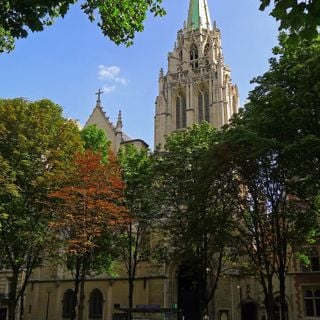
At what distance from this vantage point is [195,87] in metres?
58.0

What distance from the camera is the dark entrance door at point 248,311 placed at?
33.7 meters

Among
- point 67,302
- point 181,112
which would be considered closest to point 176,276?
point 67,302

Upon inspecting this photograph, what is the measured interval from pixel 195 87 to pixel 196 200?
123ft

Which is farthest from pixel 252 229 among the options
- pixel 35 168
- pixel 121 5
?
pixel 121 5

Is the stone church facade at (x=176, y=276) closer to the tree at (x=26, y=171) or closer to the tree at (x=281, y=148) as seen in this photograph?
the tree at (x=26, y=171)

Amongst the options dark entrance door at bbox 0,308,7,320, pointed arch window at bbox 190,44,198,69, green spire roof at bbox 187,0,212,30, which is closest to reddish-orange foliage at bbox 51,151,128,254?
dark entrance door at bbox 0,308,7,320

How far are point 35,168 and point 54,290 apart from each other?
69.5 feet

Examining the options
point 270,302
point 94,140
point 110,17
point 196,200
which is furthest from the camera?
point 94,140

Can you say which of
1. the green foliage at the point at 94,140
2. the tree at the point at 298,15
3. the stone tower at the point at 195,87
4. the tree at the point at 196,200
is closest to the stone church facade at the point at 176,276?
the stone tower at the point at 195,87

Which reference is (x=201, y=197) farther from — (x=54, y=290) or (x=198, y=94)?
(x=198, y=94)

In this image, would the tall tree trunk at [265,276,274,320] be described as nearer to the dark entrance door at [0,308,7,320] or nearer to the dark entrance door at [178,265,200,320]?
the dark entrance door at [178,265,200,320]

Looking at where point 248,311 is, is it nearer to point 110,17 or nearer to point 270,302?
point 270,302

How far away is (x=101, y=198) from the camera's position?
2464 cm

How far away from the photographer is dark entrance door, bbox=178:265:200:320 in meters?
34.0
